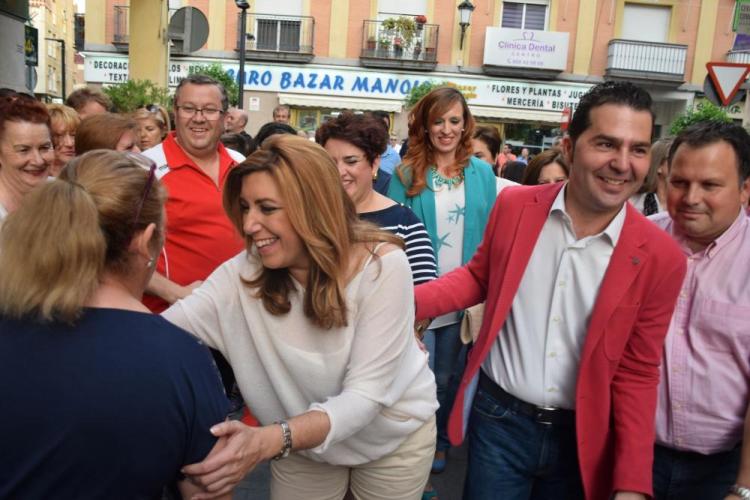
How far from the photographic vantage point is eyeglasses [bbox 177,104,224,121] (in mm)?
3350

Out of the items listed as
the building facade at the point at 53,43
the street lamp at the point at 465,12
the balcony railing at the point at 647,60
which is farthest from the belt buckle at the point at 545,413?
the building facade at the point at 53,43

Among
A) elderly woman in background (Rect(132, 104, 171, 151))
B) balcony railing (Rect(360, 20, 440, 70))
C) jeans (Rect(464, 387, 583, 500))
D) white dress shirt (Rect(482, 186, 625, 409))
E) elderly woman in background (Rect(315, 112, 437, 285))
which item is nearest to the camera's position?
white dress shirt (Rect(482, 186, 625, 409))

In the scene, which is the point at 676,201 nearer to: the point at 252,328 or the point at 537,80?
the point at 252,328

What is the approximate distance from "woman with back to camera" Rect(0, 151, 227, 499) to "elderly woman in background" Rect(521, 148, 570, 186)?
3649mm

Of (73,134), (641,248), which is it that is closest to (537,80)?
(73,134)

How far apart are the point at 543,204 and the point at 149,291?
1.62 m

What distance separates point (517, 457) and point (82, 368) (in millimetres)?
1579

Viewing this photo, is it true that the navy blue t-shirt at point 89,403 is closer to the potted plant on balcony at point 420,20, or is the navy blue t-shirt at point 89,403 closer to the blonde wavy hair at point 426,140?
the blonde wavy hair at point 426,140

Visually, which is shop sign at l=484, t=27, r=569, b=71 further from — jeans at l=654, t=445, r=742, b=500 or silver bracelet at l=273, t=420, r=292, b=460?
silver bracelet at l=273, t=420, r=292, b=460

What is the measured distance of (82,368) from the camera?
4.26 feet

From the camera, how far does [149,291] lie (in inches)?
106

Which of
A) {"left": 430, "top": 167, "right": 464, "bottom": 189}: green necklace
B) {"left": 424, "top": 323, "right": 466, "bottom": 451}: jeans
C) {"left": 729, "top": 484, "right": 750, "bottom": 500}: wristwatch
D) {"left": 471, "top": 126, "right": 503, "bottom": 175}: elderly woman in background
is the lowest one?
{"left": 424, "top": 323, "right": 466, "bottom": 451}: jeans

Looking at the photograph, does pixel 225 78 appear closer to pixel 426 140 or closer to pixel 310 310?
pixel 426 140

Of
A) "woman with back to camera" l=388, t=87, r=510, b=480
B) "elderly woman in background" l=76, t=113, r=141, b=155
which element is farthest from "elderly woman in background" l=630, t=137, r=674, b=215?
"elderly woman in background" l=76, t=113, r=141, b=155
